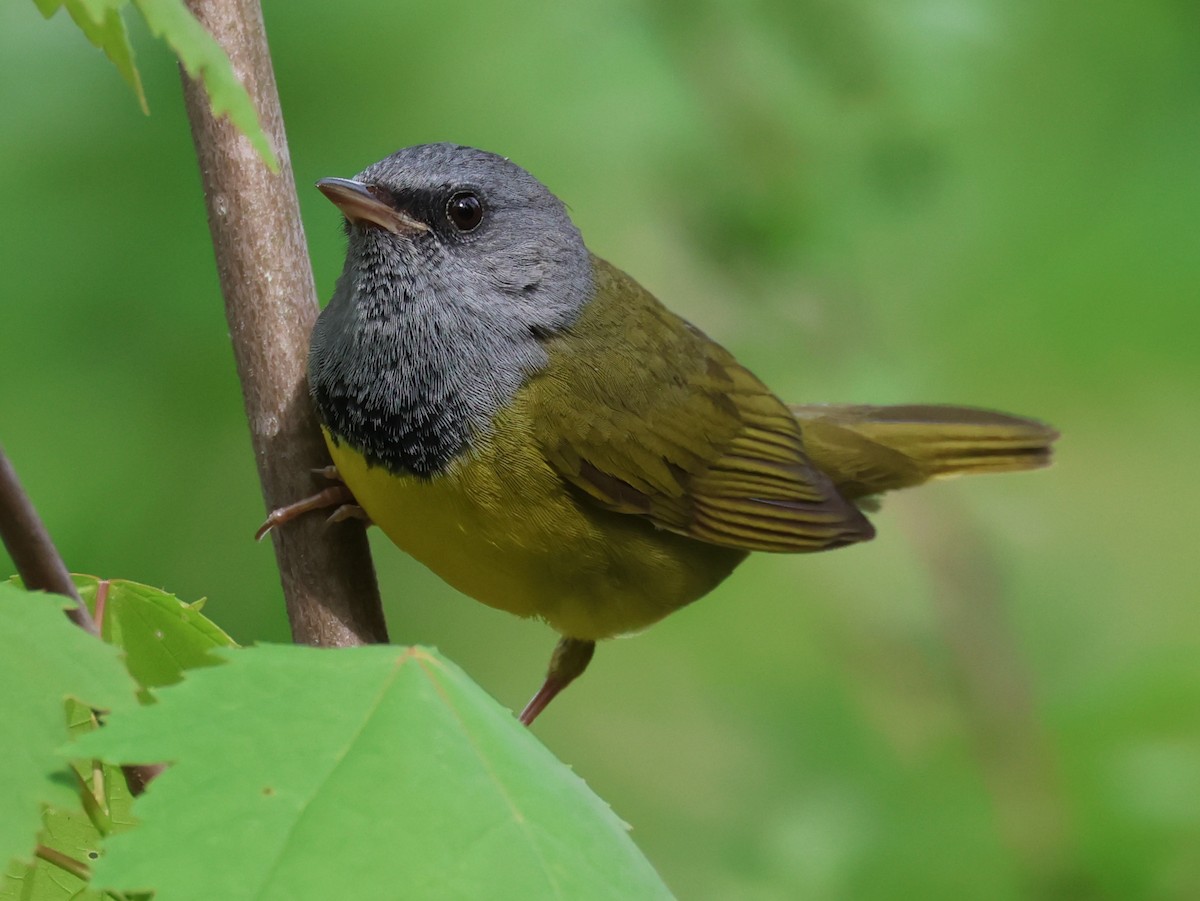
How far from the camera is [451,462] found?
9.95 ft

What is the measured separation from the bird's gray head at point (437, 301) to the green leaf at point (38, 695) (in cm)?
164

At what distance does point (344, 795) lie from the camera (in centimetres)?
124

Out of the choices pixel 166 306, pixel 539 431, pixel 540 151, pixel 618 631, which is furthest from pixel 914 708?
pixel 166 306

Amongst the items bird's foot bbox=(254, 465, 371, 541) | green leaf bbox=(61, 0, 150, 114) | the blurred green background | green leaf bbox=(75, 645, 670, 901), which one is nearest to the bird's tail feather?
the blurred green background

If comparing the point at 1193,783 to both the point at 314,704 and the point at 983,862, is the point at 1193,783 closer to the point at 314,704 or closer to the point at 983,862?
the point at 983,862

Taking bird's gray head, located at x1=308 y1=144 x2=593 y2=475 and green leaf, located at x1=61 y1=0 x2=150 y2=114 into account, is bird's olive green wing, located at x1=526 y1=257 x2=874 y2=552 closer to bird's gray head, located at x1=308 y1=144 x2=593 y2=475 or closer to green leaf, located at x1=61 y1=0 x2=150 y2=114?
bird's gray head, located at x1=308 y1=144 x2=593 y2=475

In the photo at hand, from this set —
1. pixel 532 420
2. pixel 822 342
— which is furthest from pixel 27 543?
pixel 822 342

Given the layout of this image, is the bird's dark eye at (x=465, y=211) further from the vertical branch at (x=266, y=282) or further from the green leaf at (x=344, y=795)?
the green leaf at (x=344, y=795)

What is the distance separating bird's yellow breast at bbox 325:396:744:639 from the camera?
2977mm

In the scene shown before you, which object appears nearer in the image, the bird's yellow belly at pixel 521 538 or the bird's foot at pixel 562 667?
the bird's yellow belly at pixel 521 538

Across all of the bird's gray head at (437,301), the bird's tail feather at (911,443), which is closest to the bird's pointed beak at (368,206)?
the bird's gray head at (437,301)

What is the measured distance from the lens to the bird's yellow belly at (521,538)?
117 inches

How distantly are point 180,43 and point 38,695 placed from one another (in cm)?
60

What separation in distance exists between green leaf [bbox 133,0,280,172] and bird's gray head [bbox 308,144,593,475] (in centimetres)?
168
